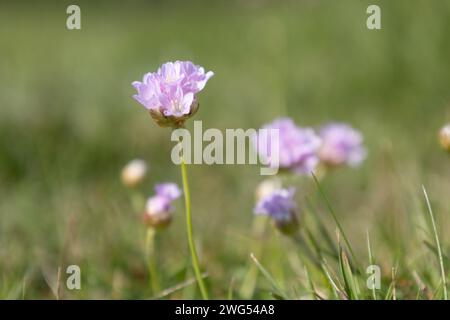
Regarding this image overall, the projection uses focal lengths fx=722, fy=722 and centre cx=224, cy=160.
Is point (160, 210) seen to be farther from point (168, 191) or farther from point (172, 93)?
point (172, 93)

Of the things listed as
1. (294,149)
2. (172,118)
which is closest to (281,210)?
(294,149)

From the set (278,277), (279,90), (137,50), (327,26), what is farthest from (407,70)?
(137,50)

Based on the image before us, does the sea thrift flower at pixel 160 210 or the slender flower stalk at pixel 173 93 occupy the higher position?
the slender flower stalk at pixel 173 93

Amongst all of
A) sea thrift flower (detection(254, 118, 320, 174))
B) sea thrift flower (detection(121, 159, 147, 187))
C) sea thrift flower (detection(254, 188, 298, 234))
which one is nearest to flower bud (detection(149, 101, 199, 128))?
sea thrift flower (detection(254, 188, 298, 234))

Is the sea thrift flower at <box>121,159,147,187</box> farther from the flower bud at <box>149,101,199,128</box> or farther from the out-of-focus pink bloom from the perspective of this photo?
the flower bud at <box>149,101,199,128</box>

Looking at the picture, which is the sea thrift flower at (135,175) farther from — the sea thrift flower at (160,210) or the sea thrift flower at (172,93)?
the sea thrift flower at (172,93)

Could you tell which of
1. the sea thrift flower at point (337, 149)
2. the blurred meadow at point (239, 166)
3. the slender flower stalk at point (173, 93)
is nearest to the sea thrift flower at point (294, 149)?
the blurred meadow at point (239, 166)
